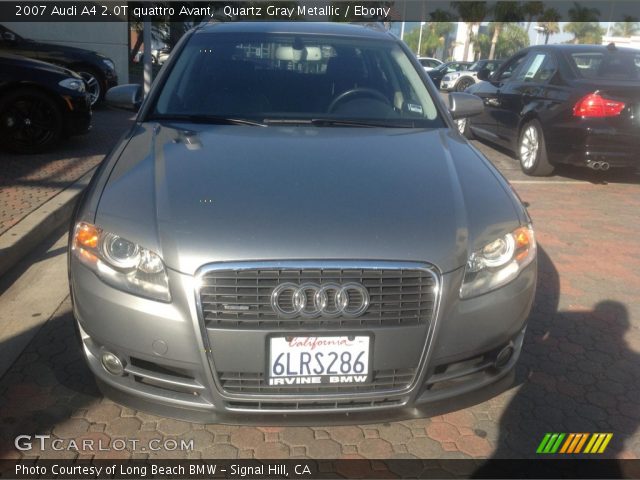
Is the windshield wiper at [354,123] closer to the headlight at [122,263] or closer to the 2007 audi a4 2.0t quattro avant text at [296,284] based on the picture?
the 2007 audi a4 2.0t quattro avant text at [296,284]

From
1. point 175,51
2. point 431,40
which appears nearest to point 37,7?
point 175,51

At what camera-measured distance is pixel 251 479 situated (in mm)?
2559

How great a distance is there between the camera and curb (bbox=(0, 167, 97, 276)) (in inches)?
179

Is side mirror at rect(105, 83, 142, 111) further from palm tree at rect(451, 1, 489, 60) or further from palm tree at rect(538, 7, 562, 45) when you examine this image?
palm tree at rect(538, 7, 562, 45)

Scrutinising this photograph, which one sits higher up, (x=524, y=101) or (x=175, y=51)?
(x=175, y=51)

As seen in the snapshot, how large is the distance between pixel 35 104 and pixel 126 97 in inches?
174

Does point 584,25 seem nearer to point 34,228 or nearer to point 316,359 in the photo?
point 34,228

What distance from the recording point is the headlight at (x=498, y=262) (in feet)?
8.02

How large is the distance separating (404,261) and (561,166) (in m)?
7.18

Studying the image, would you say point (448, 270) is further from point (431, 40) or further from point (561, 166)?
point (431, 40)

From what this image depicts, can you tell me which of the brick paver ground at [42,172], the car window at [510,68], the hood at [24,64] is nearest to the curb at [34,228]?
the brick paver ground at [42,172]

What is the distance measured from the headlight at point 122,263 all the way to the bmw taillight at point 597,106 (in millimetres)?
6243

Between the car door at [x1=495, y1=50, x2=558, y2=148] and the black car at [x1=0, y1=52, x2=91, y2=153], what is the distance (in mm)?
5568

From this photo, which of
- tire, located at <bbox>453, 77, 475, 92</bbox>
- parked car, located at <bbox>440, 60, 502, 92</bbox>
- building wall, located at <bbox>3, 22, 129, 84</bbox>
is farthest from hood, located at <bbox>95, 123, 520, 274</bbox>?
tire, located at <bbox>453, 77, 475, 92</bbox>
